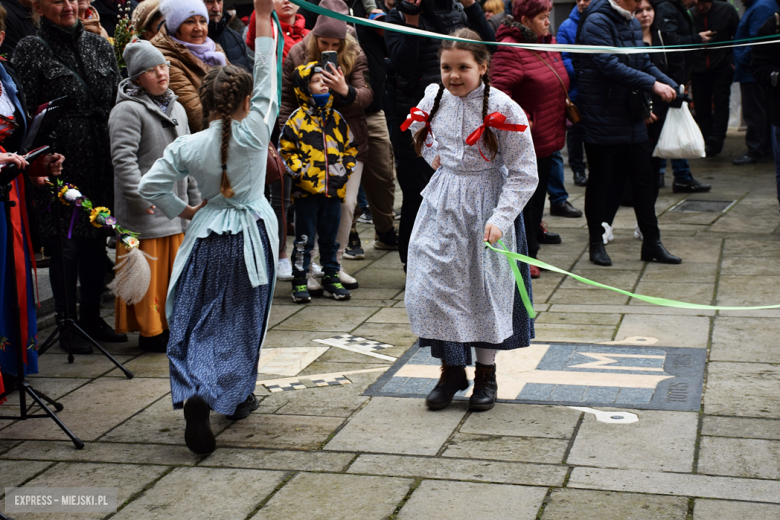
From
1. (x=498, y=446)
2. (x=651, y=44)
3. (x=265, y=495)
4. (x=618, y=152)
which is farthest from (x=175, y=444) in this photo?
(x=651, y=44)

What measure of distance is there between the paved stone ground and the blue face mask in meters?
1.53

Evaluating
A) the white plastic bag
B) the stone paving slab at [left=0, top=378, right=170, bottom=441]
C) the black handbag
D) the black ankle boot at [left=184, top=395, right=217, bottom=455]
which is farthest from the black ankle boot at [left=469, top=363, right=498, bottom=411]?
the white plastic bag

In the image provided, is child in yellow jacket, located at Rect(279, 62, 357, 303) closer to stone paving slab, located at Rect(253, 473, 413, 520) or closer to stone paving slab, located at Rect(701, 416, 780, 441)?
stone paving slab, located at Rect(253, 473, 413, 520)

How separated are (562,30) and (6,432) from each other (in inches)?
278

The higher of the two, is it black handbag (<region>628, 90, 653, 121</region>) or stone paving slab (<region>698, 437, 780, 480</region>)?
black handbag (<region>628, 90, 653, 121</region>)

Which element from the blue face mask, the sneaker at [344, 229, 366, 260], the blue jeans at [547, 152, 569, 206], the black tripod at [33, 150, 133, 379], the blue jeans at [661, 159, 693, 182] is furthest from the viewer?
the blue jeans at [661, 159, 693, 182]

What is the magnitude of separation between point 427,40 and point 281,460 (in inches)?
148

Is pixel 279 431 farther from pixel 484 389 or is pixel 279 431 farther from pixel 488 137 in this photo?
pixel 488 137

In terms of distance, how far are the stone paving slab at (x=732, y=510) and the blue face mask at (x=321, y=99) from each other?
397 centimetres

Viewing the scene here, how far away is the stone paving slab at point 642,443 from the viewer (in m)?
3.62

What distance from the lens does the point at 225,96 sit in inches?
159

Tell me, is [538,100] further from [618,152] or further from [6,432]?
[6,432]

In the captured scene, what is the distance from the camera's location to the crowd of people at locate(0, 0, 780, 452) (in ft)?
13.4

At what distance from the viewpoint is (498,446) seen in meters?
3.87
